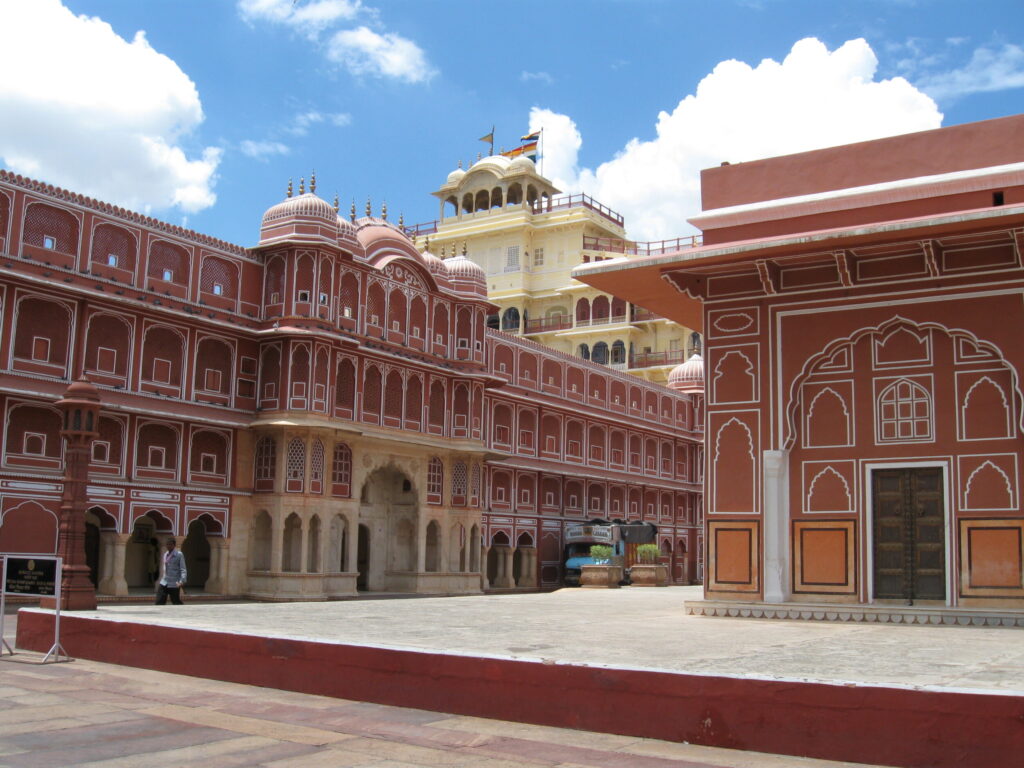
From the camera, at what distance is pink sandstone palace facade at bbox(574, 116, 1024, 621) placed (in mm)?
14008

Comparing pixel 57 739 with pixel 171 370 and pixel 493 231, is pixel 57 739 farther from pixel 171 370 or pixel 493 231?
pixel 493 231

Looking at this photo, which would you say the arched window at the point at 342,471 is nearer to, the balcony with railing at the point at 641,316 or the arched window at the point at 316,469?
the arched window at the point at 316,469

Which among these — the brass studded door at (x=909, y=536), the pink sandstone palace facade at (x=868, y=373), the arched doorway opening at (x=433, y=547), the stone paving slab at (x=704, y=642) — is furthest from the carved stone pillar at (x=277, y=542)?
the brass studded door at (x=909, y=536)

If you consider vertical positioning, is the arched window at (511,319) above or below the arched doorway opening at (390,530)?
above

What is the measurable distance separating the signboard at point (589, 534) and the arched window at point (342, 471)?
12.0m

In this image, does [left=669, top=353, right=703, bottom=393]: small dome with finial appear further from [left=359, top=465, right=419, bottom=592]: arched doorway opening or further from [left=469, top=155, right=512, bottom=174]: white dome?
[left=359, top=465, right=419, bottom=592]: arched doorway opening

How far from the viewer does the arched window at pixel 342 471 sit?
27672 mm

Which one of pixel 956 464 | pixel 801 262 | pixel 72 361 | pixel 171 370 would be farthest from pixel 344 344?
pixel 956 464

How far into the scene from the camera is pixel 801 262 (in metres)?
15.5

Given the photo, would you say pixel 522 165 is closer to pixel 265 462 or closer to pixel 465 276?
pixel 465 276

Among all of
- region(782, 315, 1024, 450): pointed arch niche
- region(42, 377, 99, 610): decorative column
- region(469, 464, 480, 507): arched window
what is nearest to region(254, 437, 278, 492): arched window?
region(469, 464, 480, 507): arched window

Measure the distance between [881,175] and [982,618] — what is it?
6.60 meters

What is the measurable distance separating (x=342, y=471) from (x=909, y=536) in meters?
17.0

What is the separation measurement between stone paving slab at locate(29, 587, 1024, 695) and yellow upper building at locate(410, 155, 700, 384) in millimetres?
36982
